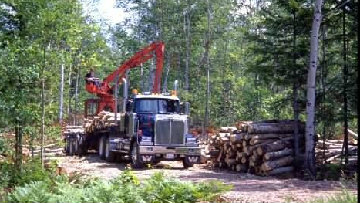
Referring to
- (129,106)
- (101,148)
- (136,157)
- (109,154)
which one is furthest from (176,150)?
(101,148)

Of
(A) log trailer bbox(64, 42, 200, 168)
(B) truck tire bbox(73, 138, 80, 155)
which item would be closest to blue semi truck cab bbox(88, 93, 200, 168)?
(A) log trailer bbox(64, 42, 200, 168)

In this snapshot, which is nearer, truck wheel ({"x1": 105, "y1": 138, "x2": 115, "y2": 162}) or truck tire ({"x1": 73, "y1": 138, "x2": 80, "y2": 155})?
truck wheel ({"x1": 105, "y1": 138, "x2": 115, "y2": 162})

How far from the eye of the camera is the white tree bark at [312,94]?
14.5 m

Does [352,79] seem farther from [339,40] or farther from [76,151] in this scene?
[76,151]

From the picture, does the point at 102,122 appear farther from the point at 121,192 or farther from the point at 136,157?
the point at 121,192

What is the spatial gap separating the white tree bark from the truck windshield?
5307 mm

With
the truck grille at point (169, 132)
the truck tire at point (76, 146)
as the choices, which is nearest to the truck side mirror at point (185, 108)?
the truck grille at point (169, 132)

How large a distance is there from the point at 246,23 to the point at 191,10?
425cm

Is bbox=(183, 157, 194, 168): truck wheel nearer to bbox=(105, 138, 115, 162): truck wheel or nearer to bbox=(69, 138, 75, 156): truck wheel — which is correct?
bbox=(105, 138, 115, 162): truck wheel

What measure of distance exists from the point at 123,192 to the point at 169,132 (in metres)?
8.75

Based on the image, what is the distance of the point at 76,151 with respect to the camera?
23234mm

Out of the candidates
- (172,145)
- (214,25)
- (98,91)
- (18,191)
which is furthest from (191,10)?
(18,191)

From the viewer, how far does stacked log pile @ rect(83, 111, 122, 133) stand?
2020 centimetres

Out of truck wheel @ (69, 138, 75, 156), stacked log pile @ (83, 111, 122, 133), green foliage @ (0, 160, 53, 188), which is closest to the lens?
green foliage @ (0, 160, 53, 188)
